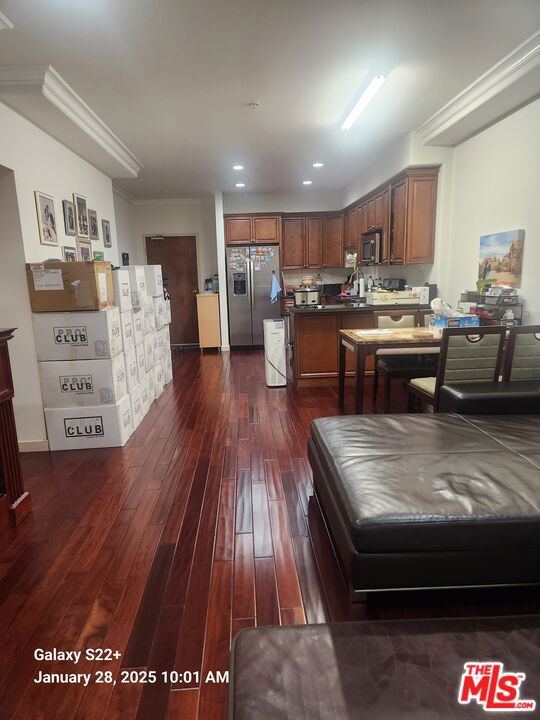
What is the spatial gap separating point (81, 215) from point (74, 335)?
5.45ft

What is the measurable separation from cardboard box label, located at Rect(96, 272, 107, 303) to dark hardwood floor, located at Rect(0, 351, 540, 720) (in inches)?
47.1

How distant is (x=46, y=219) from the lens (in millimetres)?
3270

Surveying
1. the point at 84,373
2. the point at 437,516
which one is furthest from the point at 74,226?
the point at 437,516

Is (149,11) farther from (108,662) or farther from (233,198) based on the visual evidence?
(233,198)

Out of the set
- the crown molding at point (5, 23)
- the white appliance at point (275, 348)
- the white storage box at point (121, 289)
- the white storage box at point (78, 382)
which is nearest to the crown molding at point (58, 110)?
the crown molding at point (5, 23)

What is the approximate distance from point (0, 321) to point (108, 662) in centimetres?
258

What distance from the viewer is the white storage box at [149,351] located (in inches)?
160

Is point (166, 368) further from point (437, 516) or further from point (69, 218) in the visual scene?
point (437, 516)

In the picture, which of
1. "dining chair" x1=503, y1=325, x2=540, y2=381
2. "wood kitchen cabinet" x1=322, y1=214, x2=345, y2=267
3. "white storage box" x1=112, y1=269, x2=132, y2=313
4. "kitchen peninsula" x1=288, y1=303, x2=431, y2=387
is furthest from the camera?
"wood kitchen cabinet" x1=322, y1=214, x2=345, y2=267

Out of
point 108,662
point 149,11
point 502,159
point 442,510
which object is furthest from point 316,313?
point 108,662

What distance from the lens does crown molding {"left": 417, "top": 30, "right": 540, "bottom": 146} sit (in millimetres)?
2762

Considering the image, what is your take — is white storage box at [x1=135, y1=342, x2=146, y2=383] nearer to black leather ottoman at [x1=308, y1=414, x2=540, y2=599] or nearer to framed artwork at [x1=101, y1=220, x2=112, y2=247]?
framed artwork at [x1=101, y1=220, x2=112, y2=247]

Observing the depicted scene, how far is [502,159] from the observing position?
3.64 meters

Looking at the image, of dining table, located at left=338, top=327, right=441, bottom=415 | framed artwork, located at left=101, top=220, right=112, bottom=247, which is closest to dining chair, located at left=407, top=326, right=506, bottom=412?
dining table, located at left=338, top=327, right=441, bottom=415
